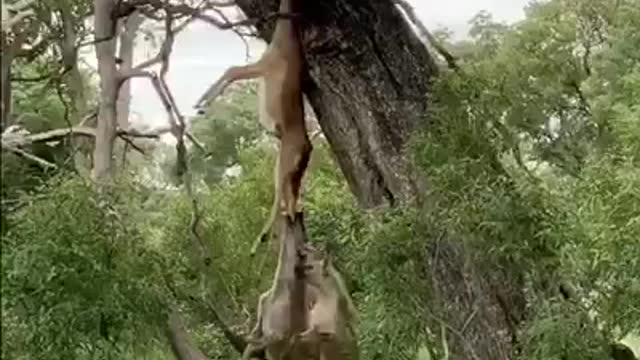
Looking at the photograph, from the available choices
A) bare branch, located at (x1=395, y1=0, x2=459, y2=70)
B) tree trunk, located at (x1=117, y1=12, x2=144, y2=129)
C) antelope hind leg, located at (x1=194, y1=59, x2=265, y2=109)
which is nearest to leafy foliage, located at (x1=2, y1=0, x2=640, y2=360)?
bare branch, located at (x1=395, y1=0, x2=459, y2=70)

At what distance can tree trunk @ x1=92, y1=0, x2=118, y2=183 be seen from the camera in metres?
1.75

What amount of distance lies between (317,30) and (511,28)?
2613mm

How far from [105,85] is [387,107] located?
40cm

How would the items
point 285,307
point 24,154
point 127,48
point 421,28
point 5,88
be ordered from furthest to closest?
point 127,48, point 421,28, point 285,307, point 24,154, point 5,88

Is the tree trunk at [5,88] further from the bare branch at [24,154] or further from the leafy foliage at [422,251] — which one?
the leafy foliage at [422,251]

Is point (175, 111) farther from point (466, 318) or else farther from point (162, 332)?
point (466, 318)

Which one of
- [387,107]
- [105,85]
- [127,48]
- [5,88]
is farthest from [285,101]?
[127,48]

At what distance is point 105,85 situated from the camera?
1843 millimetres

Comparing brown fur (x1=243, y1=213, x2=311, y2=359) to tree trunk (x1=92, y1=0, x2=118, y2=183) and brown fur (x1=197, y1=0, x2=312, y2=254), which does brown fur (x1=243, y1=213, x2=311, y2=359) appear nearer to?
brown fur (x1=197, y1=0, x2=312, y2=254)

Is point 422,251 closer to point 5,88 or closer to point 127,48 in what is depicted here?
point 5,88

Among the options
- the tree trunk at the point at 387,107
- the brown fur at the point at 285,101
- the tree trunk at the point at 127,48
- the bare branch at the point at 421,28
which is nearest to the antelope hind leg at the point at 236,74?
the brown fur at the point at 285,101

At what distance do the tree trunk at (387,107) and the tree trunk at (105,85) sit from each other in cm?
20

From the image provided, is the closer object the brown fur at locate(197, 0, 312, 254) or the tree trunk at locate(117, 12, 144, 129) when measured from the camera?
the brown fur at locate(197, 0, 312, 254)

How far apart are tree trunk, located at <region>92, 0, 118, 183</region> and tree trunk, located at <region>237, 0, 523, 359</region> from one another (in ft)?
0.67
